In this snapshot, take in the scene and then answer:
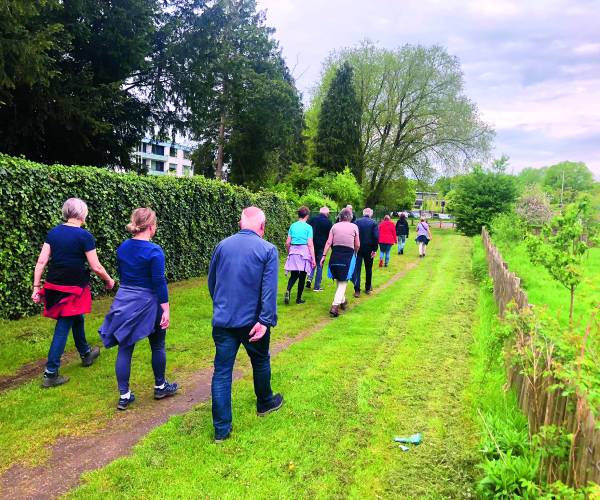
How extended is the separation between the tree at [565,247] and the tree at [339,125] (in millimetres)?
31848

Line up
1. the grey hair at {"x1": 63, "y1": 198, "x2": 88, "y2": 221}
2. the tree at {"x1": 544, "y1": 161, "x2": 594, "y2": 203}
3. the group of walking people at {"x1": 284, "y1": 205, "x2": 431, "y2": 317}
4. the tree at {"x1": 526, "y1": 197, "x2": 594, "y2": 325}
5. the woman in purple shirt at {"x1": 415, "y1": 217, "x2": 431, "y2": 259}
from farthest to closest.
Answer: the tree at {"x1": 544, "y1": 161, "x2": 594, "y2": 203} → the woman in purple shirt at {"x1": 415, "y1": 217, "x2": 431, "y2": 259} → the group of walking people at {"x1": 284, "y1": 205, "x2": 431, "y2": 317} → the tree at {"x1": 526, "y1": 197, "x2": 594, "y2": 325} → the grey hair at {"x1": 63, "y1": 198, "x2": 88, "y2": 221}

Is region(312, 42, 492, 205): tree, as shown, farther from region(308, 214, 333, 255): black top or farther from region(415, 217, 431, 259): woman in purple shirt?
region(308, 214, 333, 255): black top

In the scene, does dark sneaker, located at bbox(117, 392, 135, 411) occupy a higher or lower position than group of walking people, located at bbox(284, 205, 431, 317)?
lower

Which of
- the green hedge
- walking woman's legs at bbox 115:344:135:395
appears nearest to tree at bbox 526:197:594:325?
walking woman's legs at bbox 115:344:135:395

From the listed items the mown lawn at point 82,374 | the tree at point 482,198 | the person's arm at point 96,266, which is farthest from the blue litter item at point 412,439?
the tree at point 482,198

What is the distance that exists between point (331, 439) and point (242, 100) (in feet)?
91.8

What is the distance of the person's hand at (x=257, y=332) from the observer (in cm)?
374

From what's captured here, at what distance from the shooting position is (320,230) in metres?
10.0

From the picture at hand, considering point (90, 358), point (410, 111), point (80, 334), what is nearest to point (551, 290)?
point (90, 358)

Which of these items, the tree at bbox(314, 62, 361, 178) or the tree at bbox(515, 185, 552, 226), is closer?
the tree at bbox(515, 185, 552, 226)

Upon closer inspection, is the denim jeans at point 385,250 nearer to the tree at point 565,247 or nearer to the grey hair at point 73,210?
the tree at point 565,247

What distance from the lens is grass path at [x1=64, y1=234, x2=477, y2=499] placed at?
3117 mm

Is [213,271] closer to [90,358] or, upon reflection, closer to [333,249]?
[90,358]

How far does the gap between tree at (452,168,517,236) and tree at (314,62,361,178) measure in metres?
12.2
